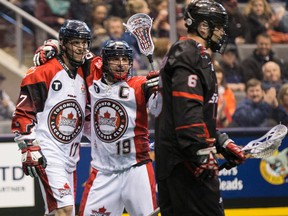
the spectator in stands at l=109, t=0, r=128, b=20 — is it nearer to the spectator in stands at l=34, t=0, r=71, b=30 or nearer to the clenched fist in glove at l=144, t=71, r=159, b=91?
the spectator in stands at l=34, t=0, r=71, b=30

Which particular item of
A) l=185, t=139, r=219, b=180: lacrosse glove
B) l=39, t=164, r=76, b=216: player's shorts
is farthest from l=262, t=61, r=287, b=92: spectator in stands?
l=185, t=139, r=219, b=180: lacrosse glove

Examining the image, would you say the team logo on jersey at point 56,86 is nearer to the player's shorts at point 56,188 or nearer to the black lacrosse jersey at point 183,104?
the player's shorts at point 56,188

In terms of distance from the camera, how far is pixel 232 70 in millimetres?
9453

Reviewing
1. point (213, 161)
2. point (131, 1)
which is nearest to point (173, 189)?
point (213, 161)

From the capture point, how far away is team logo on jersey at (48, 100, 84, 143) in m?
6.70

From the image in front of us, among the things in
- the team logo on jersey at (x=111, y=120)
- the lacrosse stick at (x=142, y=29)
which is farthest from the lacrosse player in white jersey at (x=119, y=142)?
the lacrosse stick at (x=142, y=29)

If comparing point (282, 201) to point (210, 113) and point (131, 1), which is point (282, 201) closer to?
point (131, 1)

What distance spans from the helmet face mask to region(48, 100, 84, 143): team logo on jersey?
31 centimetres

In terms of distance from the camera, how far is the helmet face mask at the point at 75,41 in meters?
6.69

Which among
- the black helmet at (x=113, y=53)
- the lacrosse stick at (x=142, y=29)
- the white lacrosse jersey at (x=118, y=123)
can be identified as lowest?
the white lacrosse jersey at (x=118, y=123)

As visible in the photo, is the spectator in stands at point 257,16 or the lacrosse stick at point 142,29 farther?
the spectator in stands at point 257,16

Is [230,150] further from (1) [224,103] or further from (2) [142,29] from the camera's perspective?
(1) [224,103]

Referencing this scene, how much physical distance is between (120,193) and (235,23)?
407 centimetres

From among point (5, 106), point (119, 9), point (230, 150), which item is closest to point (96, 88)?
point (230, 150)
